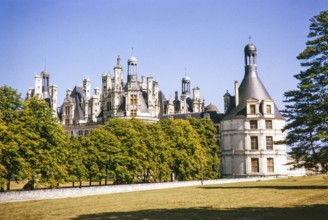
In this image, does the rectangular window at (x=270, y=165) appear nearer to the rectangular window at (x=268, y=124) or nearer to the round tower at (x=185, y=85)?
the rectangular window at (x=268, y=124)

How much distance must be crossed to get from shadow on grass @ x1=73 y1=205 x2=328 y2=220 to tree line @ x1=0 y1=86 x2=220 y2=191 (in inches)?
612

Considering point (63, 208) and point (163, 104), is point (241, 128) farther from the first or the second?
point (63, 208)

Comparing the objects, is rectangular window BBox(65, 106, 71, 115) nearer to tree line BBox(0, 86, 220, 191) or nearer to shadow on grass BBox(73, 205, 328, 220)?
tree line BBox(0, 86, 220, 191)

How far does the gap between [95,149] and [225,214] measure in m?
29.0

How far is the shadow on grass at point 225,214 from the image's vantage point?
716 inches

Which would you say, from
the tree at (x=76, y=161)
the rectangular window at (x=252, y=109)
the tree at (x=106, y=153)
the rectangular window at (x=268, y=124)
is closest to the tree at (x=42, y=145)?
the tree at (x=76, y=161)

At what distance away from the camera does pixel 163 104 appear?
87812 millimetres

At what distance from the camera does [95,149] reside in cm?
4606

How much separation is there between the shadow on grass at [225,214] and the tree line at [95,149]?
15.6 metres

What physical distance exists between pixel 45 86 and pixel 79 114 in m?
16.2

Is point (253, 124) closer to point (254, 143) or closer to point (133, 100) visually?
point (254, 143)

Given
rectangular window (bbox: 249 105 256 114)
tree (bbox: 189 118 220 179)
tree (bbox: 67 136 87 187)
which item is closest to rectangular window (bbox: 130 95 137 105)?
tree (bbox: 189 118 220 179)

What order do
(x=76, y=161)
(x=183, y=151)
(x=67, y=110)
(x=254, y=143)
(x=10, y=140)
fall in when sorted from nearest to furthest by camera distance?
(x=10, y=140), (x=76, y=161), (x=183, y=151), (x=254, y=143), (x=67, y=110)

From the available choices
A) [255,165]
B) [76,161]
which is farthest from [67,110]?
[76,161]
